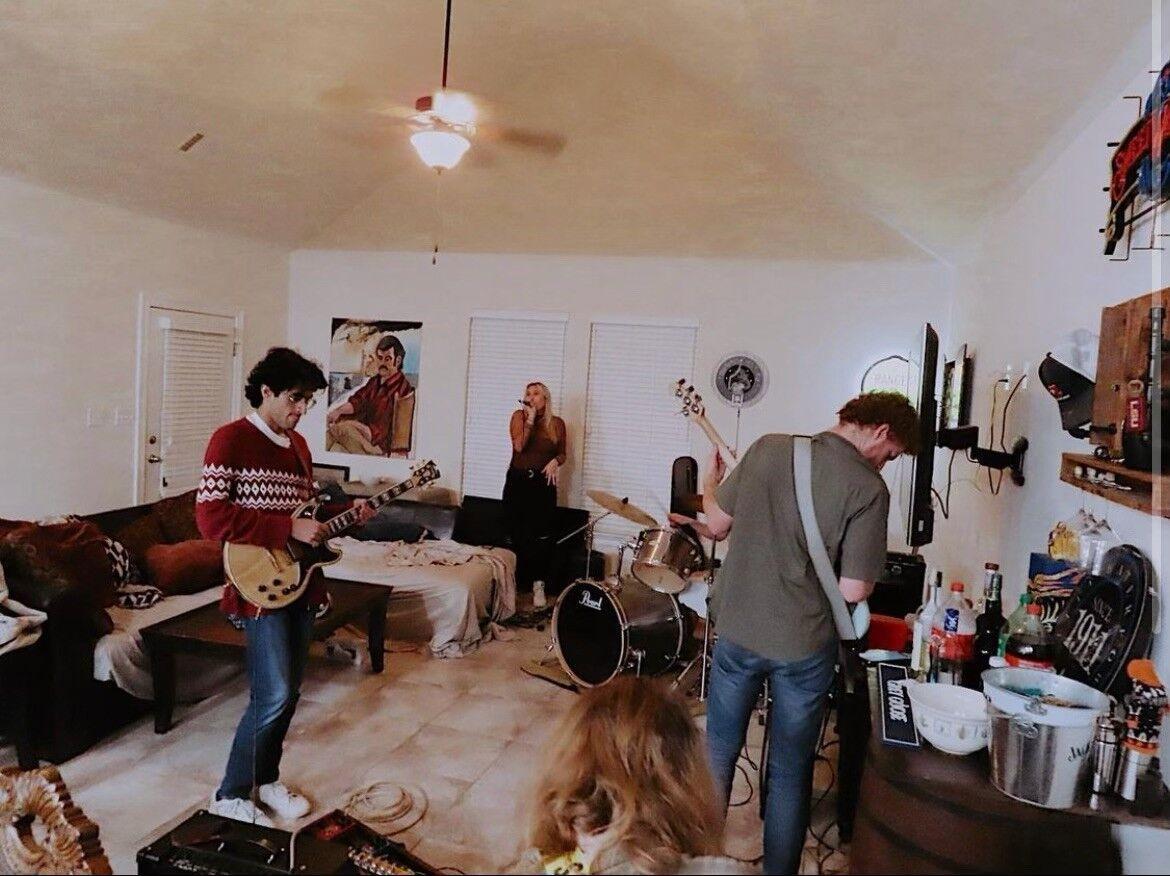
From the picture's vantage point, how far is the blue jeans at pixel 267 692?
2.63 meters

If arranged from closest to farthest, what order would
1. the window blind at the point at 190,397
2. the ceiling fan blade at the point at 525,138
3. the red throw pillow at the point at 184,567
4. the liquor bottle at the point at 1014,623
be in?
the liquor bottle at the point at 1014,623 → the red throw pillow at the point at 184,567 → the ceiling fan blade at the point at 525,138 → the window blind at the point at 190,397

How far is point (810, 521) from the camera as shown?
88.9 inches

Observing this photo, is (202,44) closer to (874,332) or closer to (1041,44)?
(1041,44)

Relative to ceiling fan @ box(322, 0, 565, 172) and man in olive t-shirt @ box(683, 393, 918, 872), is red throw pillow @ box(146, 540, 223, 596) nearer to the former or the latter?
ceiling fan @ box(322, 0, 565, 172)

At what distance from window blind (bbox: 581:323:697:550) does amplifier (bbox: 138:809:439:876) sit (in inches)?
170

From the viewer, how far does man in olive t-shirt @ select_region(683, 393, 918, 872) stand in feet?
7.38

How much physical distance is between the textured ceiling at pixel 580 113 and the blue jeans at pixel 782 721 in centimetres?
191

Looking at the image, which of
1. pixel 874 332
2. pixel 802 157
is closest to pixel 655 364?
pixel 874 332

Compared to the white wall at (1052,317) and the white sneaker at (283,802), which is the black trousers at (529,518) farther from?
the white sneaker at (283,802)

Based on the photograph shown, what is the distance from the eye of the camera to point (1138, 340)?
1.73 m

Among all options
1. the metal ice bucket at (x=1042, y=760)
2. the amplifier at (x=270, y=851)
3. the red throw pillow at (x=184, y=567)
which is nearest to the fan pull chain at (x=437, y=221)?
the red throw pillow at (x=184, y=567)

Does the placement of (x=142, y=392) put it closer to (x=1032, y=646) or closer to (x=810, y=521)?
(x=810, y=521)

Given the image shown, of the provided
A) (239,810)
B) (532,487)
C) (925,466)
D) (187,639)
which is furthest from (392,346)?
(925,466)

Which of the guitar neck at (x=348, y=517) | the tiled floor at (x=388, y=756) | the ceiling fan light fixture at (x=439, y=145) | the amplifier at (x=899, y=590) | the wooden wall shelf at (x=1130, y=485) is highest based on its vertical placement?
the ceiling fan light fixture at (x=439, y=145)
